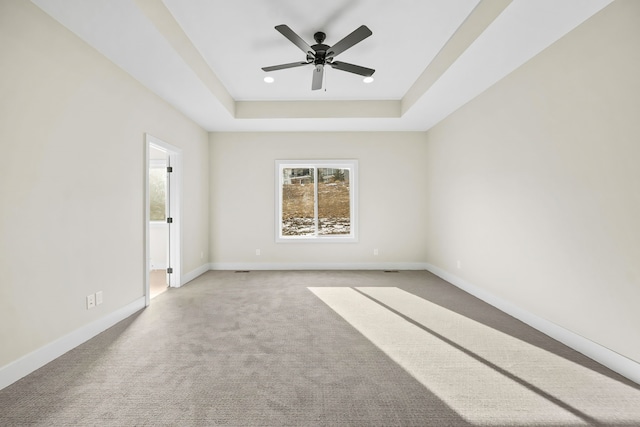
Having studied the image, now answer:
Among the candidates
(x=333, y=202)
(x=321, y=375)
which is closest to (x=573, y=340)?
(x=321, y=375)

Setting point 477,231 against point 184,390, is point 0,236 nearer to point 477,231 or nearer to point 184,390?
point 184,390

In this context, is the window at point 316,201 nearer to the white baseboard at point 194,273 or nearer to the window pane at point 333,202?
the window pane at point 333,202

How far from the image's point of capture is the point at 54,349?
88.5 inches

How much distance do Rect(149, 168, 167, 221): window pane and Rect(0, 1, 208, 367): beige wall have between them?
2.62m

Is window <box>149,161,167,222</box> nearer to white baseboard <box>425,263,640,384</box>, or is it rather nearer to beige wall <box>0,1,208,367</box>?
beige wall <box>0,1,208,367</box>

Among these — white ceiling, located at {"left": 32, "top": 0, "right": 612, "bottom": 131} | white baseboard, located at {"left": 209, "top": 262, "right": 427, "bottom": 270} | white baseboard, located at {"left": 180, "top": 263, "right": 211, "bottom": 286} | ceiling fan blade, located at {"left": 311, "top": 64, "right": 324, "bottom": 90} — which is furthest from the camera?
white baseboard, located at {"left": 209, "top": 262, "right": 427, "bottom": 270}

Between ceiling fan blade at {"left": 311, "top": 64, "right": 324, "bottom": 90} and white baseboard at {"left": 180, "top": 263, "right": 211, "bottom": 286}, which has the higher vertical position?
ceiling fan blade at {"left": 311, "top": 64, "right": 324, "bottom": 90}

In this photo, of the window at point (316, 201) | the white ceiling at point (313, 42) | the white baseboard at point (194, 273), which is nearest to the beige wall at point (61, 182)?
the white ceiling at point (313, 42)

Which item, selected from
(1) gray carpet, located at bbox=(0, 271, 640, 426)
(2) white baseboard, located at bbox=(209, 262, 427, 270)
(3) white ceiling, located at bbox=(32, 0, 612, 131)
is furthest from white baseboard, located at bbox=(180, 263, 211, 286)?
(3) white ceiling, located at bbox=(32, 0, 612, 131)

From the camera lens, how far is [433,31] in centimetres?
293

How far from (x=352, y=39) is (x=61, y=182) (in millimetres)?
2704

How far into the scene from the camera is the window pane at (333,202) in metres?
5.70

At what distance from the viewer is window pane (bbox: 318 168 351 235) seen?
18.7ft

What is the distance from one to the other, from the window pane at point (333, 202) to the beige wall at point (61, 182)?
10.4 feet
